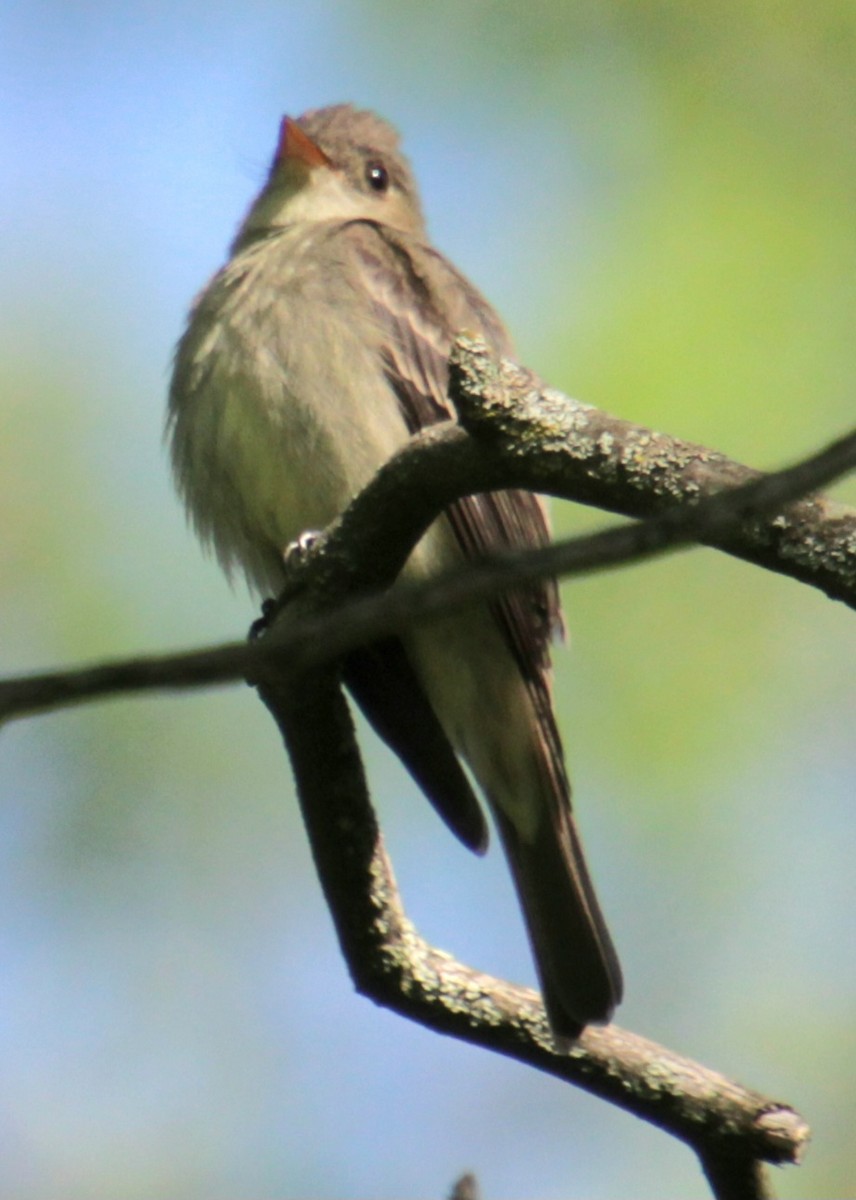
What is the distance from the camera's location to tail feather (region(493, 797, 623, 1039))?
4.43 m

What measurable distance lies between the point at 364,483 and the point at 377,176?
7.76ft

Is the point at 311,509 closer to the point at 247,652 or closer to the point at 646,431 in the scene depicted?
the point at 646,431

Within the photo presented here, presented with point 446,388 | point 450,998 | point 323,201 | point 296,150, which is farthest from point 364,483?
point 296,150

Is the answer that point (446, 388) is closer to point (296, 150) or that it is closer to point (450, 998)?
point (450, 998)

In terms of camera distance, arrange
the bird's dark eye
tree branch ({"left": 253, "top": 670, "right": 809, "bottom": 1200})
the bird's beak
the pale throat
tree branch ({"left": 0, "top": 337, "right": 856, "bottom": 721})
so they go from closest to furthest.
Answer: tree branch ({"left": 0, "top": 337, "right": 856, "bottom": 721}) → tree branch ({"left": 253, "top": 670, "right": 809, "bottom": 1200}) → the pale throat → the bird's beak → the bird's dark eye

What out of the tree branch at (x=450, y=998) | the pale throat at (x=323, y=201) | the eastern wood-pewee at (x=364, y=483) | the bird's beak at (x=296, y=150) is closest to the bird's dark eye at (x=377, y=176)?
the pale throat at (x=323, y=201)

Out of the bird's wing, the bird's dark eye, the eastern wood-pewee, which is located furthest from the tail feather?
the bird's dark eye

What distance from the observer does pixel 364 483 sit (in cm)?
465

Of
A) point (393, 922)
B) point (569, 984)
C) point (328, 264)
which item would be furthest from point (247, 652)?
point (328, 264)

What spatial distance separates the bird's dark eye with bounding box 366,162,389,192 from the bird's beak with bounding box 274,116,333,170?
0.26 meters

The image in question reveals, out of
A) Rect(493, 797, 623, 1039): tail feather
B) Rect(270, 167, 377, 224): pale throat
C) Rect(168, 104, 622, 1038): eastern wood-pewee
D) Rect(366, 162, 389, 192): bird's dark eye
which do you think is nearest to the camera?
Rect(493, 797, 623, 1039): tail feather

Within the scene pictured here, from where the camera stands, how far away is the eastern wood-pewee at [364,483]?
4684mm

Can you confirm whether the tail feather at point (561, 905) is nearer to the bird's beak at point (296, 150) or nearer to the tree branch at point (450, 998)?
the tree branch at point (450, 998)

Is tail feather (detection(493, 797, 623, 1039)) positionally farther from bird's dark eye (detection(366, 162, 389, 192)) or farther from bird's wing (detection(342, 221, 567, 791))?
bird's dark eye (detection(366, 162, 389, 192))
